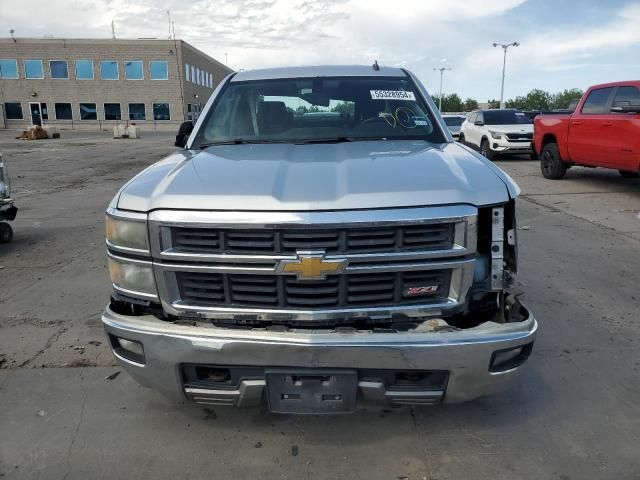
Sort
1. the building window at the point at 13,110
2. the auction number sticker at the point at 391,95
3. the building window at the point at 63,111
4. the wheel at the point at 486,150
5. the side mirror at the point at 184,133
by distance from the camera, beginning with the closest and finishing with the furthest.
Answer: the auction number sticker at the point at 391,95
the side mirror at the point at 184,133
the wheel at the point at 486,150
the building window at the point at 13,110
the building window at the point at 63,111

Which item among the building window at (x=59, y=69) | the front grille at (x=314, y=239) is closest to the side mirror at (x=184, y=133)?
the front grille at (x=314, y=239)

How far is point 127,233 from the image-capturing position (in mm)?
2385

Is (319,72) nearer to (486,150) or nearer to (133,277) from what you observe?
(133,277)

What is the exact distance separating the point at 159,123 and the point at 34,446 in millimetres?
53978

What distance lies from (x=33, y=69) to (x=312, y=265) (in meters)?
58.2

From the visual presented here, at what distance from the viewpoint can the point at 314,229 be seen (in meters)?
2.17

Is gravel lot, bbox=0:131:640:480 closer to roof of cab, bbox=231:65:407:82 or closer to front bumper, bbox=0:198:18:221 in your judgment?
front bumper, bbox=0:198:18:221

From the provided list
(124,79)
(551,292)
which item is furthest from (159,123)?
(551,292)

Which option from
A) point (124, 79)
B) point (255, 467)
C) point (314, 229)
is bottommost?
point (255, 467)

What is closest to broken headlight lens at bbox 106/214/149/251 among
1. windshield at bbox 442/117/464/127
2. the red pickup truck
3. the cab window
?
the red pickup truck

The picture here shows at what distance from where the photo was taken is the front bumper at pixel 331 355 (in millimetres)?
2162

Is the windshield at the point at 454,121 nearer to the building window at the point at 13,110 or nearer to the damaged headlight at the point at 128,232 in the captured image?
the damaged headlight at the point at 128,232

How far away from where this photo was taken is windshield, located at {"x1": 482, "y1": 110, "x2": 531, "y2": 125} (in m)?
16.3

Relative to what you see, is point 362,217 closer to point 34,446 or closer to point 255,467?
point 255,467
